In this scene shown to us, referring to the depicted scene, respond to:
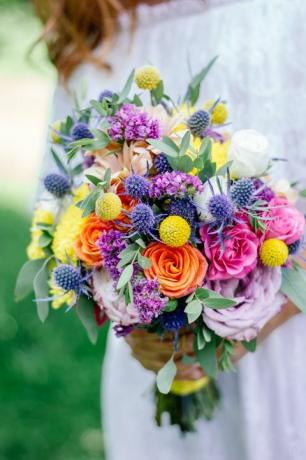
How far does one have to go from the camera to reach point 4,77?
12.1 meters

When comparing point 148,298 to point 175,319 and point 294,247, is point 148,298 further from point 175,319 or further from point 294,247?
point 294,247

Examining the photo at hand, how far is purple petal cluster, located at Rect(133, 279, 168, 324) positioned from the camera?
3.84 ft

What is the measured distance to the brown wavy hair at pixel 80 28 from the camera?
1765mm

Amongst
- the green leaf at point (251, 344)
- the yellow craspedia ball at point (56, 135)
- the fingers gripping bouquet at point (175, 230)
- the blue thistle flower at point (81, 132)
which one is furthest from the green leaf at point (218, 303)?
the yellow craspedia ball at point (56, 135)

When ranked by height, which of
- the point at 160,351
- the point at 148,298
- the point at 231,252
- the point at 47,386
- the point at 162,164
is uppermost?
the point at 162,164

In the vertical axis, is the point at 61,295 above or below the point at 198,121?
below

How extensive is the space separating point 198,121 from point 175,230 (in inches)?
10.4

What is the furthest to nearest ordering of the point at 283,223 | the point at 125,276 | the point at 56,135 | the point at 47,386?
the point at 47,386 → the point at 56,135 → the point at 283,223 → the point at 125,276

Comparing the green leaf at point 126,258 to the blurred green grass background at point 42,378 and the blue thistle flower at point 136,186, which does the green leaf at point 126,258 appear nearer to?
the blue thistle flower at point 136,186

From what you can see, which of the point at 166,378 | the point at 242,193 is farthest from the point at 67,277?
the point at 242,193

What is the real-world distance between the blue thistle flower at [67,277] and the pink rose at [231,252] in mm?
259

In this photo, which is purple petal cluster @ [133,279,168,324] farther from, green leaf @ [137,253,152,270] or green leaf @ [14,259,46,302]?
green leaf @ [14,259,46,302]

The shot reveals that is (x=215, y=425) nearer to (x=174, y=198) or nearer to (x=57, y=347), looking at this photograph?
(x=174, y=198)

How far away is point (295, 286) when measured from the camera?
1304mm
